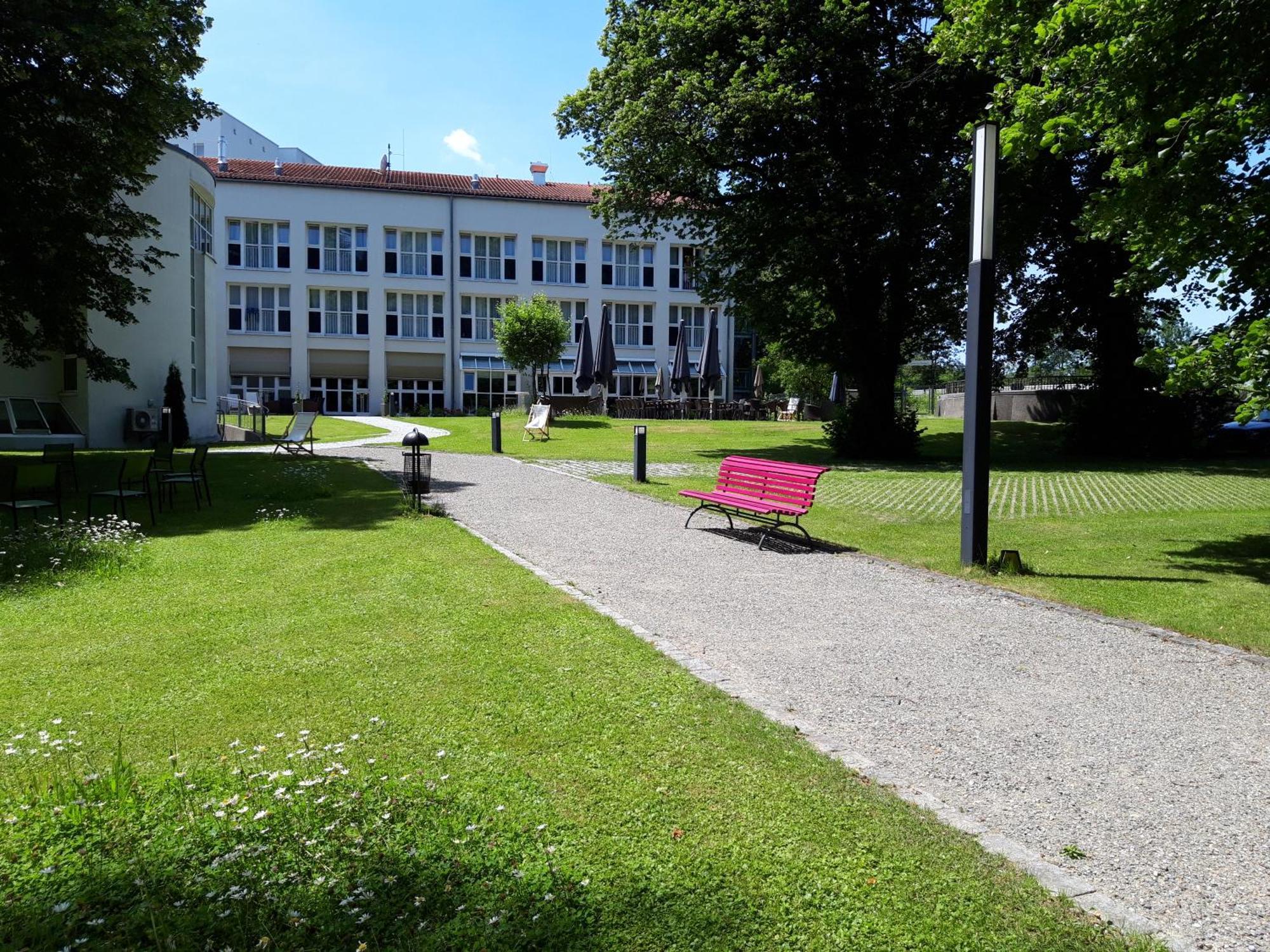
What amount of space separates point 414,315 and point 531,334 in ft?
68.1

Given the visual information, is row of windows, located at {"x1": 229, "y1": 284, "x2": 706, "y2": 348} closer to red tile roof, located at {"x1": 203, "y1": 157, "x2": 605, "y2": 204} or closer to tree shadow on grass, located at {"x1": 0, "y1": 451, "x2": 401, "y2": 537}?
red tile roof, located at {"x1": 203, "y1": 157, "x2": 605, "y2": 204}

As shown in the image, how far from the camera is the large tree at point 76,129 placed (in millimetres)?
14305

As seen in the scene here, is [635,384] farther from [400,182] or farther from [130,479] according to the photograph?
[130,479]

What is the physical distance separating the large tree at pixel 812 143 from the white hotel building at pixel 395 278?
25883 millimetres

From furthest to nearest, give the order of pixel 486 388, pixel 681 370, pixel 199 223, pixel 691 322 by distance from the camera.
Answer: pixel 691 322
pixel 486 388
pixel 681 370
pixel 199 223

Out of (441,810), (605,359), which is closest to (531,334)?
(605,359)

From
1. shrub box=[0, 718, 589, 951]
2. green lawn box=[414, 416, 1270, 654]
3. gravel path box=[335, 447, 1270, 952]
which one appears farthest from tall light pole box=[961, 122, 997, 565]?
shrub box=[0, 718, 589, 951]

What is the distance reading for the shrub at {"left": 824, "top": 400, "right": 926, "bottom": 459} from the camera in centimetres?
2394

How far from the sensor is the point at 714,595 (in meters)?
7.79

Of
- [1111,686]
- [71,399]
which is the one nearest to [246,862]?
[1111,686]

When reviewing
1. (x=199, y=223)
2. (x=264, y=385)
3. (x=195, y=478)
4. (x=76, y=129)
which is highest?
(x=199, y=223)

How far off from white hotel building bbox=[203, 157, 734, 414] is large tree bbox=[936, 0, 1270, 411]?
39659 millimetres

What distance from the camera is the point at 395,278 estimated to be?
172 feet

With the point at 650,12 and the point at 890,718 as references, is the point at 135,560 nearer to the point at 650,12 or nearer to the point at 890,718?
the point at 890,718
